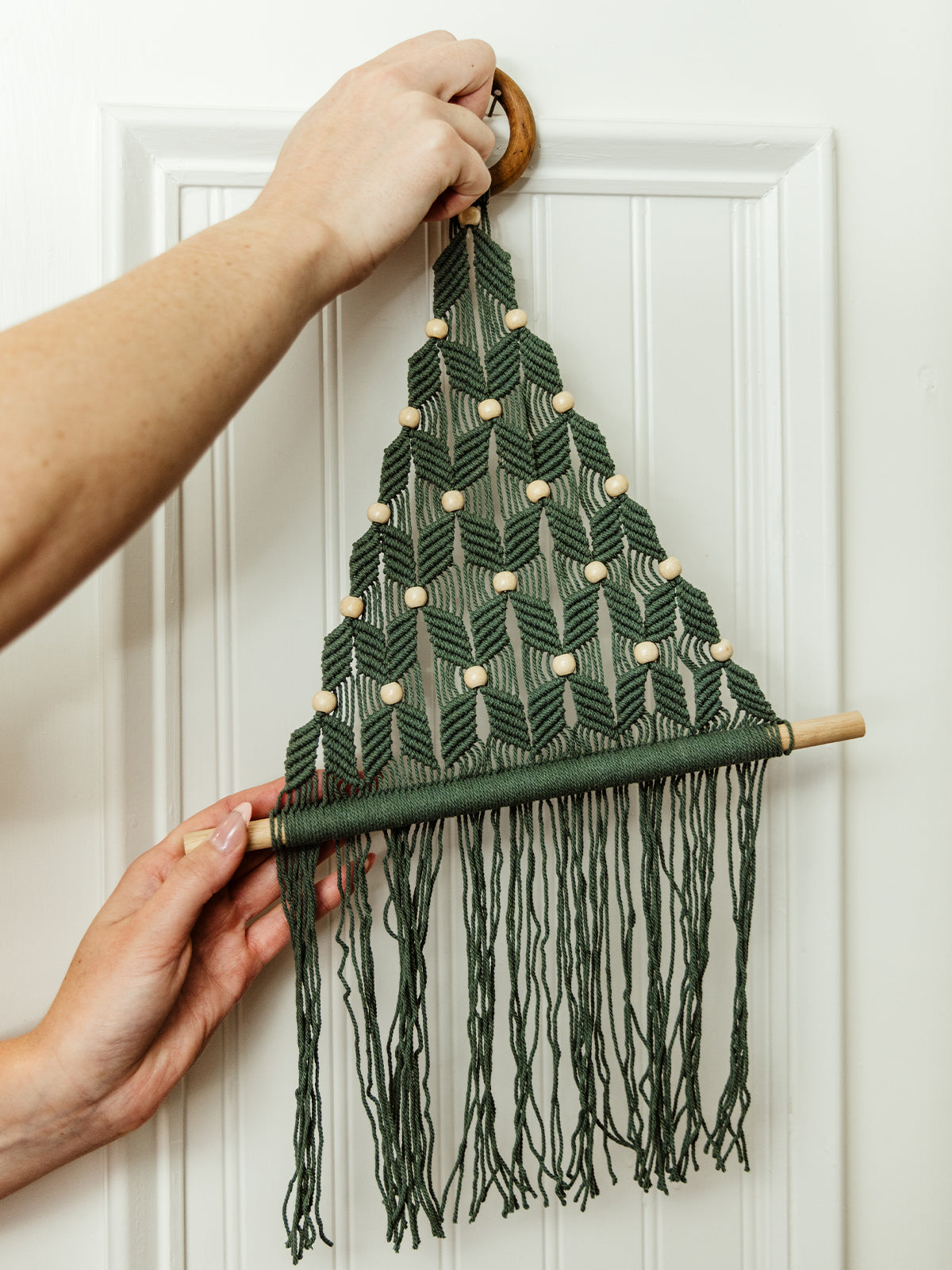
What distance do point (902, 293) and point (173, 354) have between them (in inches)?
28.7

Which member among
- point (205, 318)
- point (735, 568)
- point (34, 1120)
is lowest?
point (34, 1120)

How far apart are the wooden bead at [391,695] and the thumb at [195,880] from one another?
0.15 m

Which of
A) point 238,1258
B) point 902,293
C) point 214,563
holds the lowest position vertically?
point 238,1258

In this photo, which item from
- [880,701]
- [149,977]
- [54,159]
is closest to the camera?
[149,977]

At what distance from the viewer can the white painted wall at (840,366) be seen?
774mm

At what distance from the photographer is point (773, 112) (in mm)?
839

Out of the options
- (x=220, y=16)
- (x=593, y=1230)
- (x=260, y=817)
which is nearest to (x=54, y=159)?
(x=220, y=16)

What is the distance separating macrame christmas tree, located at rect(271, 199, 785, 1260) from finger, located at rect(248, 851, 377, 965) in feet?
0.09

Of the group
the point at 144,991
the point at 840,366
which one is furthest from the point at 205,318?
the point at 840,366

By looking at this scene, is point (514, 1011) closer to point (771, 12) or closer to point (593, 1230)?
point (593, 1230)

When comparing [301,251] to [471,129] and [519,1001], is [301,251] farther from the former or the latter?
[519,1001]

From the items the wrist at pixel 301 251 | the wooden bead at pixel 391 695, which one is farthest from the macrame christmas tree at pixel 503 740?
the wrist at pixel 301 251

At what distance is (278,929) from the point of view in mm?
759

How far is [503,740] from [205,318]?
39 centimetres
